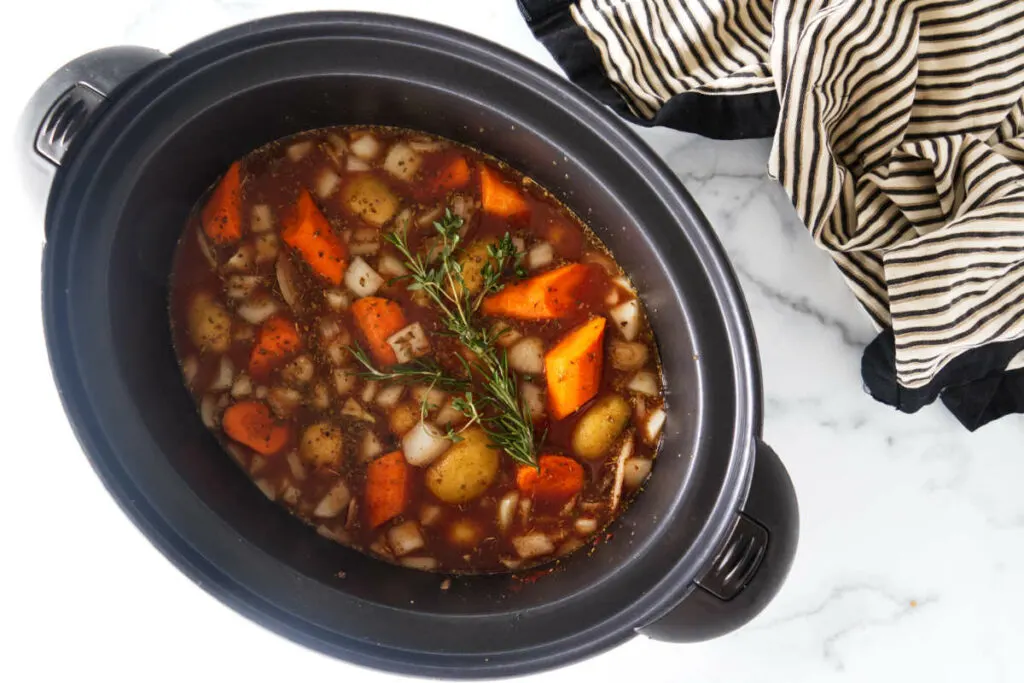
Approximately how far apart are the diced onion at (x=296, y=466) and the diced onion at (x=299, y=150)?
0.52 metres

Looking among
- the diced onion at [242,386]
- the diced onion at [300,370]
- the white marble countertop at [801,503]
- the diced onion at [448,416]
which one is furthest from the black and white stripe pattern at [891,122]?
the diced onion at [242,386]

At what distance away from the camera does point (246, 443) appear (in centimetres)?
151

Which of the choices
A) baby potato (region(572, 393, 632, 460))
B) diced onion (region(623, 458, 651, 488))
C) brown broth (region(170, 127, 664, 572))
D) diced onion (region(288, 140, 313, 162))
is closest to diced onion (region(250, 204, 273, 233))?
brown broth (region(170, 127, 664, 572))

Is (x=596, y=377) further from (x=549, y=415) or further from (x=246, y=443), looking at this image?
(x=246, y=443)

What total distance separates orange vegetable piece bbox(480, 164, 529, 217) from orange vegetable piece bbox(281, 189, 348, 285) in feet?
0.85

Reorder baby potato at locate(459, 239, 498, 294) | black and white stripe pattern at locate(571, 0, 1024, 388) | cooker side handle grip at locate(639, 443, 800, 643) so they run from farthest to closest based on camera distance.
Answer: baby potato at locate(459, 239, 498, 294)
black and white stripe pattern at locate(571, 0, 1024, 388)
cooker side handle grip at locate(639, 443, 800, 643)

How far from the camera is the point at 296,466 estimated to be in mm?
1504

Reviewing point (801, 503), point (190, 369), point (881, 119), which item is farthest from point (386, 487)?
point (881, 119)

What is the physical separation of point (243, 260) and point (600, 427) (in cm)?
68

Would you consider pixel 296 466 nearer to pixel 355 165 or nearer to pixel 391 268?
pixel 391 268

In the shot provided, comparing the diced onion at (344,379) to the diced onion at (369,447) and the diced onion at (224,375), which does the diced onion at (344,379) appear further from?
the diced onion at (224,375)

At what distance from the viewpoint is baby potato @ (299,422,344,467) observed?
148 centimetres

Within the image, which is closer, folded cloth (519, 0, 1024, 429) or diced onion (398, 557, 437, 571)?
folded cloth (519, 0, 1024, 429)

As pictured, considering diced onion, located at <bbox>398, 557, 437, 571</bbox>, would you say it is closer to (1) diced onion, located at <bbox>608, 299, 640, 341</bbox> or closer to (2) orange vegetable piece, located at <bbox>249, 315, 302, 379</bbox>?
(2) orange vegetable piece, located at <bbox>249, 315, 302, 379</bbox>
